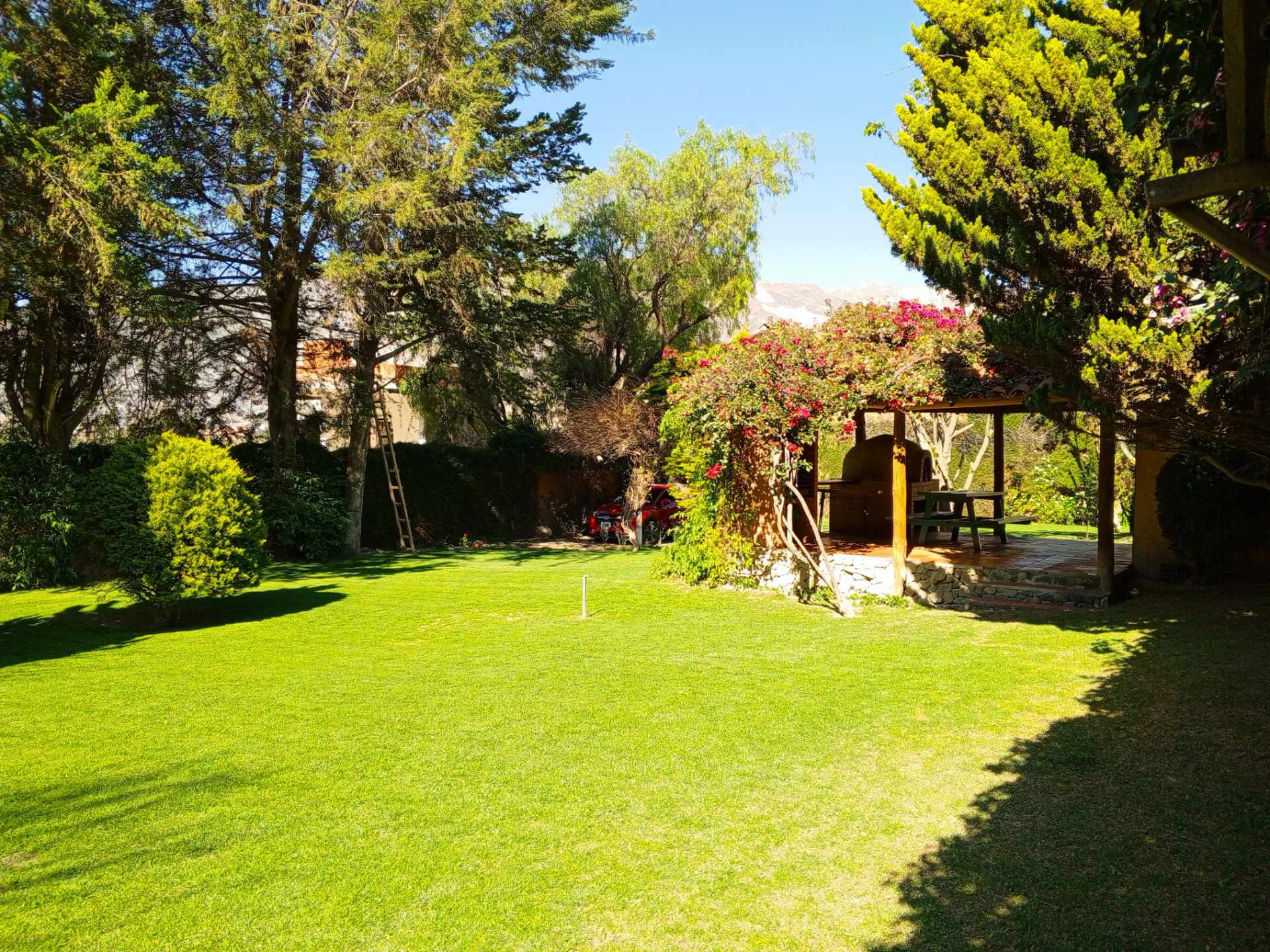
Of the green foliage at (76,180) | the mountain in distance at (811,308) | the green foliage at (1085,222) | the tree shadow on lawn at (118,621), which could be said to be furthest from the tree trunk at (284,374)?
the green foliage at (1085,222)

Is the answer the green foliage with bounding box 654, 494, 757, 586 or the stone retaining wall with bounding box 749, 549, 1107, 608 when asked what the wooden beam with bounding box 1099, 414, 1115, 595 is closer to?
the stone retaining wall with bounding box 749, 549, 1107, 608

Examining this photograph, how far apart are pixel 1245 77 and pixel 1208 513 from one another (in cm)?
842

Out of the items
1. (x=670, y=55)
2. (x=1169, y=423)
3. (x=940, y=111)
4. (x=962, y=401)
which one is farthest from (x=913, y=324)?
(x=670, y=55)

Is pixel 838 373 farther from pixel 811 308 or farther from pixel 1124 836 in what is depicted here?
pixel 811 308

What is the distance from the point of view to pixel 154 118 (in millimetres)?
13617

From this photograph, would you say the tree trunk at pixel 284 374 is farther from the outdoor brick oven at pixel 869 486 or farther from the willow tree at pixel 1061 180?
the willow tree at pixel 1061 180

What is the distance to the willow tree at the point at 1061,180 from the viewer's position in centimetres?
628

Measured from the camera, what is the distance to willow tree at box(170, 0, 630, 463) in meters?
13.4

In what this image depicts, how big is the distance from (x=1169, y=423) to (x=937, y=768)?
3.73 meters

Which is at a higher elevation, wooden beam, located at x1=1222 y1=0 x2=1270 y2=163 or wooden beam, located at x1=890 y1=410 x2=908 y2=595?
wooden beam, located at x1=1222 y1=0 x2=1270 y2=163

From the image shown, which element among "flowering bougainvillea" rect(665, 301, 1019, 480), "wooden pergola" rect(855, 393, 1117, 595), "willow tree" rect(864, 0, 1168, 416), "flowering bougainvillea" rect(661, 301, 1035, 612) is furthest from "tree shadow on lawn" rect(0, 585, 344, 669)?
"willow tree" rect(864, 0, 1168, 416)

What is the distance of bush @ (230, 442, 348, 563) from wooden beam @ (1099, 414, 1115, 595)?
13.0m

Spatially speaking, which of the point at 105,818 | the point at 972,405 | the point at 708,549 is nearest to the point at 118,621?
the point at 105,818

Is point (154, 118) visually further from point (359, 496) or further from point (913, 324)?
point (913, 324)
